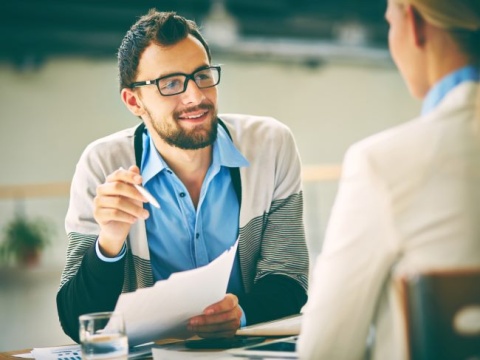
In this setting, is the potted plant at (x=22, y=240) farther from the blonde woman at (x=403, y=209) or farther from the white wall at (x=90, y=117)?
the blonde woman at (x=403, y=209)

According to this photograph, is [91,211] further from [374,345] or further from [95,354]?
[374,345]

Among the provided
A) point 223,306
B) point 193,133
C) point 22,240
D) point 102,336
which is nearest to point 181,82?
point 193,133

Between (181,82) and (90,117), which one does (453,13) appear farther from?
(90,117)

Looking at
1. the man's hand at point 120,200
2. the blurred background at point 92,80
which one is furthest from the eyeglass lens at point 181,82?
the blurred background at point 92,80

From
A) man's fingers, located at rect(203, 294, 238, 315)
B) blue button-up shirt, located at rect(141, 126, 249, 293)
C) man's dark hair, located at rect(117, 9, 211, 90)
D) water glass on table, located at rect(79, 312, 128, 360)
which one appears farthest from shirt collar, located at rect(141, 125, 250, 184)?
water glass on table, located at rect(79, 312, 128, 360)

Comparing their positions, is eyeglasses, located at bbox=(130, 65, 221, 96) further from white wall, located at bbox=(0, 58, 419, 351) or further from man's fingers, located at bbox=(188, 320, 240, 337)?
white wall, located at bbox=(0, 58, 419, 351)

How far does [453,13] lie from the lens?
1032 mm

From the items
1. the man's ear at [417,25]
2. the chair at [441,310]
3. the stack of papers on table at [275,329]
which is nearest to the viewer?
the chair at [441,310]

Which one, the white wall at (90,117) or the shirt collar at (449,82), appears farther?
the white wall at (90,117)

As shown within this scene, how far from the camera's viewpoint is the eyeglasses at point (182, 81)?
6.37 ft

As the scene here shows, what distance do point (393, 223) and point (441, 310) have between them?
22 centimetres

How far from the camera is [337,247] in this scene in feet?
3.34

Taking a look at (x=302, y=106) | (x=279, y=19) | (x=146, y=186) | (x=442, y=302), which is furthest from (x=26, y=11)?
(x=442, y=302)

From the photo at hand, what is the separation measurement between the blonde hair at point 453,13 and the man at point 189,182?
37.8 inches
